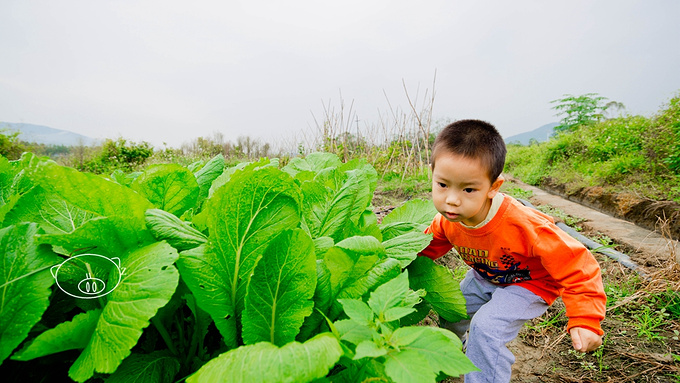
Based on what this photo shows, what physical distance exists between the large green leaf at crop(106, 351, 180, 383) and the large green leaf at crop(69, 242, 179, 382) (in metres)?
0.16

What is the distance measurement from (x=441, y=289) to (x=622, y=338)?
2.09 meters

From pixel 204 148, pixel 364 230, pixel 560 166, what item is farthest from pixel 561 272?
pixel 204 148

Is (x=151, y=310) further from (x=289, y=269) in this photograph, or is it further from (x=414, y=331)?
(x=414, y=331)

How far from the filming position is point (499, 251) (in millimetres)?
1611

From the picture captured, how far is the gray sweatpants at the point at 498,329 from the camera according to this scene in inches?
57.5

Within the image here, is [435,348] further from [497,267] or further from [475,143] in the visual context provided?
[497,267]

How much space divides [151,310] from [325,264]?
13.3 inches

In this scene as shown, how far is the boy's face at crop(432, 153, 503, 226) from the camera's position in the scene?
134 cm

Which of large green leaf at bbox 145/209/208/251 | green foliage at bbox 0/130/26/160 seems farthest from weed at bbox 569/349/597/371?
green foliage at bbox 0/130/26/160

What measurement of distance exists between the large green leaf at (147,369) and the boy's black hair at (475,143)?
118 centimetres

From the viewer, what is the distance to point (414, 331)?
0.53 metres

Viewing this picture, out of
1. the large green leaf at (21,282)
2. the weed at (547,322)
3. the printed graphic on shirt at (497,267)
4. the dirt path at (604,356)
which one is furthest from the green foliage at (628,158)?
the large green leaf at (21,282)

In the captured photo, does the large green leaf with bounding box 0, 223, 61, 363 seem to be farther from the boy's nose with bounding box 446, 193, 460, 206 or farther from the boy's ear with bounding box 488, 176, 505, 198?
the boy's ear with bounding box 488, 176, 505, 198

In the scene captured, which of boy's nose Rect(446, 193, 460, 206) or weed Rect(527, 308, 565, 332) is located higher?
boy's nose Rect(446, 193, 460, 206)
